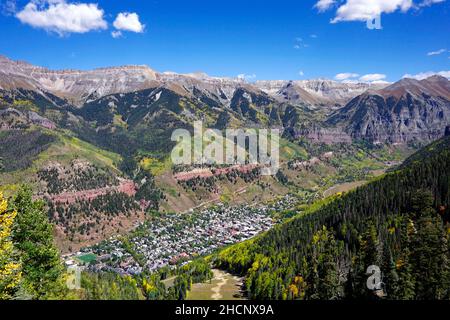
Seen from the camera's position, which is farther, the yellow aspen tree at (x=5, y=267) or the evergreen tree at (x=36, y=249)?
the evergreen tree at (x=36, y=249)

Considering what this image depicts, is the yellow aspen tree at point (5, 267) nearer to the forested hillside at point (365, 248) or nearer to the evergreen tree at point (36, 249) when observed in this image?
the evergreen tree at point (36, 249)

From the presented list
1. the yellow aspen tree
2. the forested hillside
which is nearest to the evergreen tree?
the yellow aspen tree

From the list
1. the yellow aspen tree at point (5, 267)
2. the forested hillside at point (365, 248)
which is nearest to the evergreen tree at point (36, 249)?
the yellow aspen tree at point (5, 267)

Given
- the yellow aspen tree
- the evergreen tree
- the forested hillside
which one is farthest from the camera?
the forested hillside

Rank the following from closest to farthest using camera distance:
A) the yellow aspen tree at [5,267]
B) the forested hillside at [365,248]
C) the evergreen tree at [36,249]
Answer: the yellow aspen tree at [5,267] → the evergreen tree at [36,249] → the forested hillside at [365,248]

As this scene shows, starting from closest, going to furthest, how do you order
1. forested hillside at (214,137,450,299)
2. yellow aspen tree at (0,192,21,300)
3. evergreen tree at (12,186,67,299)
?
yellow aspen tree at (0,192,21,300) < evergreen tree at (12,186,67,299) < forested hillside at (214,137,450,299)

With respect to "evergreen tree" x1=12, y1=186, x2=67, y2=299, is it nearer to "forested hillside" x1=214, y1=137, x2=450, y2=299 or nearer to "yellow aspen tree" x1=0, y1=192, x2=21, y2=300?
"yellow aspen tree" x1=0, y1=192, x2=21, y2=300

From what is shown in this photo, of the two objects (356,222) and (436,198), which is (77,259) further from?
(436,198)
